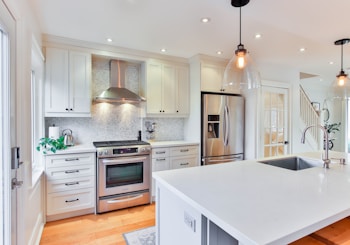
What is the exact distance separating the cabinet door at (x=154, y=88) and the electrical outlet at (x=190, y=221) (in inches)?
97.8

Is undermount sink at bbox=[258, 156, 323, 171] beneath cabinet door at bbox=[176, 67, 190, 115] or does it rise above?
beneath

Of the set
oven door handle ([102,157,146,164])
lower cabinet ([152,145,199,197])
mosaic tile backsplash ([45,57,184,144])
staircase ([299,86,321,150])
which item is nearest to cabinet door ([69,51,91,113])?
mosaic tile backsplash ([45,57,184,144])

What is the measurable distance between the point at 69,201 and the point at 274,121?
4.02 meters

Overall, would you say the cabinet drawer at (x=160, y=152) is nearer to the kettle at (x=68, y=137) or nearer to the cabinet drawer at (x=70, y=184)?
the cabinet drawer at (x=70, y=184)

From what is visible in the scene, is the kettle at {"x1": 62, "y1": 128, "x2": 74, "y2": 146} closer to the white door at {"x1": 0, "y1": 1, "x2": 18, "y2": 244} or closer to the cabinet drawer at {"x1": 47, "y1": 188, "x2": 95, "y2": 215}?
the cabinet drawer at {"x1": 47, "y1": 188, "x2": 95, "y2": 215}

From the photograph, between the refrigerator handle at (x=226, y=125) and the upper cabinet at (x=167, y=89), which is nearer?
the upper cabinet at (x=167, y=89)

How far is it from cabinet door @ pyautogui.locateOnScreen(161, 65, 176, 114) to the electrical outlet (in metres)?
2.57

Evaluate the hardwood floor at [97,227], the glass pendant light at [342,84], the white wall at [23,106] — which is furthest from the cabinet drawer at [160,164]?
the glass pendant light at [342,84]

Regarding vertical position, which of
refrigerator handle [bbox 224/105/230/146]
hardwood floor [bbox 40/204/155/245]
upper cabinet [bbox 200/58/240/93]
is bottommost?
hardwood floor [bbox 40/204/155/245]

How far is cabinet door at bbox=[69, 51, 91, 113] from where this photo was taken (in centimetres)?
303

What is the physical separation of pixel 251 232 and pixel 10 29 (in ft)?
6.48

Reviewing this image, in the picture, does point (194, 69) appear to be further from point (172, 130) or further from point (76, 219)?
point (76, 219)

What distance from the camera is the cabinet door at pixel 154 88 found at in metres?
3.59

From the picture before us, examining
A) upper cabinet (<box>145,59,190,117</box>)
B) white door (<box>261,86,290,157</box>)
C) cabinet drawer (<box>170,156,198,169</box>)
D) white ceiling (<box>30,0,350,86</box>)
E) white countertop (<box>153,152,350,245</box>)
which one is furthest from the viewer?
white door (<box>261,86,290,157</box>)
